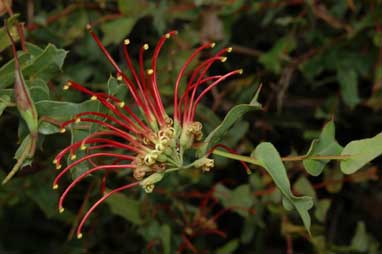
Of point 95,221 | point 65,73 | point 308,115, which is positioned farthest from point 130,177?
point 308,115

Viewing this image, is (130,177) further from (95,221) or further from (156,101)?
(156,101)

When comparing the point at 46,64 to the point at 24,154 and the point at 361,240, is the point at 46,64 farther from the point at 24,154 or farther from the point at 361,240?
the point at 361,240

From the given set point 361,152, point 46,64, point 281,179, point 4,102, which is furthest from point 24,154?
point 361,152

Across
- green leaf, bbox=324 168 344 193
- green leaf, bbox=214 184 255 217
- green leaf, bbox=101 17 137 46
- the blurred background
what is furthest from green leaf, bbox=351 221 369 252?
green leaf, bbox=101 17 137 46

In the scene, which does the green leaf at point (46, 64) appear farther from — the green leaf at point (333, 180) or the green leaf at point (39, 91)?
the green leaf at point (333, 180)

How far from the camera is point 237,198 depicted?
1.69m

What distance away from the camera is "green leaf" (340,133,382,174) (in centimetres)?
98

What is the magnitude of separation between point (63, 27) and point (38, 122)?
2.29 feet

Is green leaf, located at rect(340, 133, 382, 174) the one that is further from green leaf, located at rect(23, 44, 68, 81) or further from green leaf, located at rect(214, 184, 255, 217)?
green leaf, located at rect(214, 184, 255, 217)

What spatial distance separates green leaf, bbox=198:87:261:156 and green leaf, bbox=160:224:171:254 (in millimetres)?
540

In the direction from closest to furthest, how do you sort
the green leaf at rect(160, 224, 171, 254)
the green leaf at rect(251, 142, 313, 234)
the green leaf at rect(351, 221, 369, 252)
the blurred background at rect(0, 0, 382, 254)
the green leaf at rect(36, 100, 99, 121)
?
the green leaf at rect(251, 142, 313, 234), the green leaf at rect(36, 100, 99, 121), the green leaf at rect(160, 224, 171, 254), the blurred background at rect(0, 0, 382, 254), the green leaf at rect(351, 221, 369, 252)

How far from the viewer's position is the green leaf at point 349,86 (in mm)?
1845

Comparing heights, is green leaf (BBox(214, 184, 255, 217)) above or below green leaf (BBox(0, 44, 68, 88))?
below

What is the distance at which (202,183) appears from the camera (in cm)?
179
